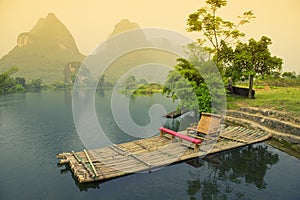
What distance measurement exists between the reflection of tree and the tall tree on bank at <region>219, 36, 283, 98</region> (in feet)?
48.4

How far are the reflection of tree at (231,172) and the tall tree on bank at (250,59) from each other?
48.4 ft

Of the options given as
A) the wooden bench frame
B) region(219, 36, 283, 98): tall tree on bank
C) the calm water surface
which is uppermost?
region(219, 36, 283, 98): tall tree on bank

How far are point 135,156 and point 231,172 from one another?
4.79m

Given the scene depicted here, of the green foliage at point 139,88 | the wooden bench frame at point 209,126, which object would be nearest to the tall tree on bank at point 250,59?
the wooden bench frame at point 209,126

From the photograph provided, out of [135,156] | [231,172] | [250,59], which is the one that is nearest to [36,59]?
[250,59]

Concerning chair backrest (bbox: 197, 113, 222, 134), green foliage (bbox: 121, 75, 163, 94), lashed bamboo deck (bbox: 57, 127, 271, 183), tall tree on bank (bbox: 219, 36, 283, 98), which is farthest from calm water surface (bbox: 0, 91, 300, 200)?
green foliage (bbox: 121, 75, 163, 94)

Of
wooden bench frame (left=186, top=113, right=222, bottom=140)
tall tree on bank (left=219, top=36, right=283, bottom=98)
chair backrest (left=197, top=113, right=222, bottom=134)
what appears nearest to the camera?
wooden bench frame (left=186, top=113, right=222, bottom=140)

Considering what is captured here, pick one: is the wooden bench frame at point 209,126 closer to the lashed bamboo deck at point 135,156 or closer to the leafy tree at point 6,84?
the lashed bamboo deck at point 135,156

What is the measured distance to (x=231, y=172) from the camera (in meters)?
10.8

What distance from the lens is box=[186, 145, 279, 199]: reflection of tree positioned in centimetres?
911

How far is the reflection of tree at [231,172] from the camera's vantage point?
9.11m

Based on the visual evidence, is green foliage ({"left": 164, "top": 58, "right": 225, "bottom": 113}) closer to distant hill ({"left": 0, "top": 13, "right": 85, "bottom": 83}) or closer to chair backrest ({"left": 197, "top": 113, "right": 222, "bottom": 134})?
chair backrest ({"left": 197, "top": 113, "right": 222, "bottom": 134})

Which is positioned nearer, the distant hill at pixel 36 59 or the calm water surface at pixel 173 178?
the calm water surface at pixel 173 178

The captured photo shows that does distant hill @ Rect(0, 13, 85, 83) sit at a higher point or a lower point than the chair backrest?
higher
